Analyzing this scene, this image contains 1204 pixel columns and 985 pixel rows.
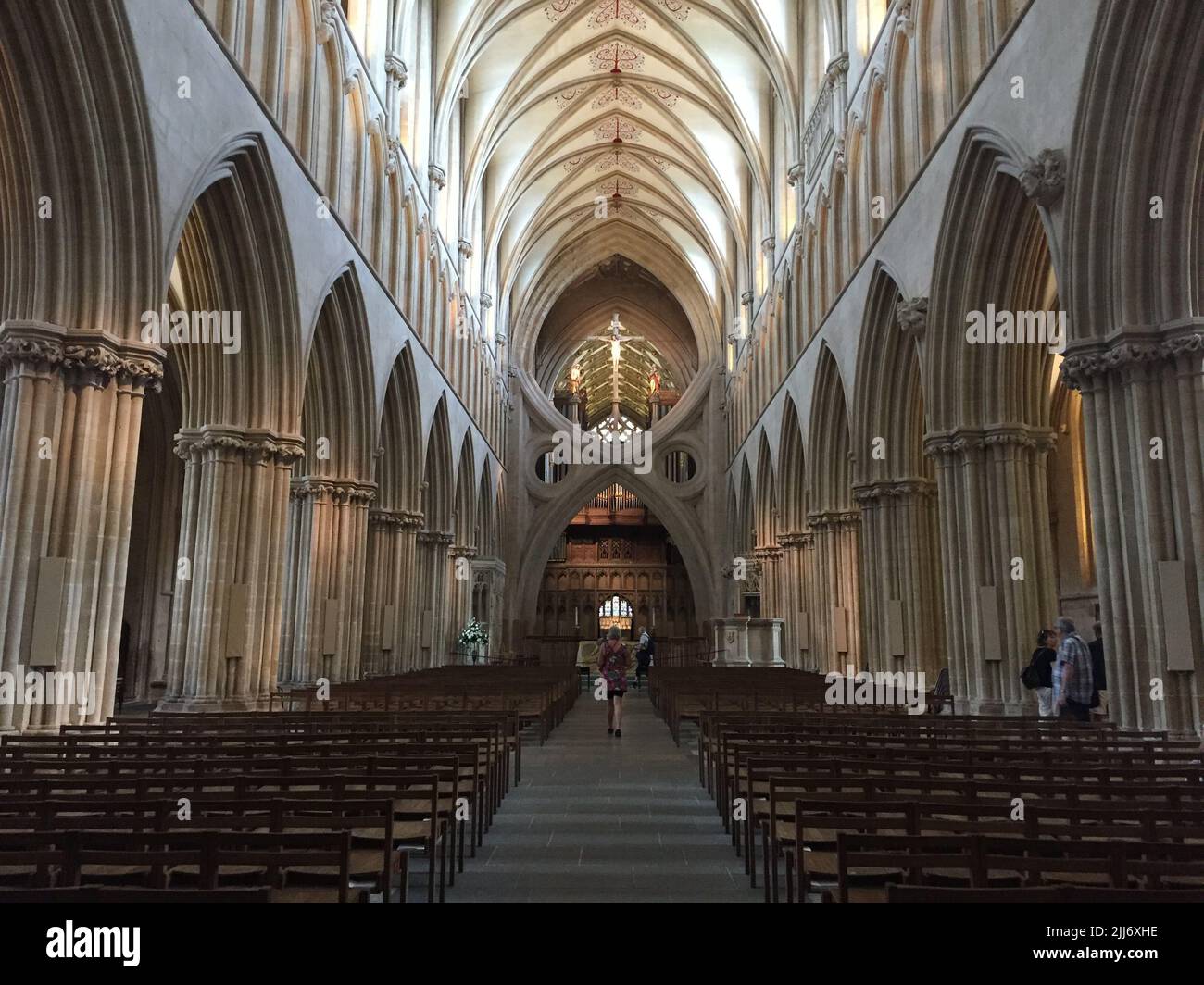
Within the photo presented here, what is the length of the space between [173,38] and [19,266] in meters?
2.96

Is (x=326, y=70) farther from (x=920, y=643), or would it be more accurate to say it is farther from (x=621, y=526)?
(x=621, y=526)

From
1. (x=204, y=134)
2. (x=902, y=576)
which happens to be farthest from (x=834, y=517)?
(x=204, y=134)

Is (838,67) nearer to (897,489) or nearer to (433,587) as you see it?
(897,489)

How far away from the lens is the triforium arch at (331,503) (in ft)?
55.1

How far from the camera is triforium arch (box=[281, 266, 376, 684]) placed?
16.8m

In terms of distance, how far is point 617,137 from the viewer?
31.6m

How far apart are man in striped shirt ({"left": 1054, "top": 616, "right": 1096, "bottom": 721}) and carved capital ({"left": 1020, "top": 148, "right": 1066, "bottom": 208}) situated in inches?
171

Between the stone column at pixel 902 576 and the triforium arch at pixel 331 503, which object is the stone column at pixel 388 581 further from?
the stone column at pixel 902 576

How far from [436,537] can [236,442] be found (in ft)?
40.6

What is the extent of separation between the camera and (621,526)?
144 ft

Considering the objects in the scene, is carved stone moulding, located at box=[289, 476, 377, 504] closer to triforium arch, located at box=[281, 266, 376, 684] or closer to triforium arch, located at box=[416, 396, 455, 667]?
triforium arch, located at box=[281, 266, 376, 684]

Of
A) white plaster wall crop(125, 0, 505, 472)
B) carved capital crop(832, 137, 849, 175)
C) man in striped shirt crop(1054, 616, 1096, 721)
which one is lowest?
man in striped shirt crop(1054, 616, 1096, 721)

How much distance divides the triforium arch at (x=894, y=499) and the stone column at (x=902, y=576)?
0.02 m

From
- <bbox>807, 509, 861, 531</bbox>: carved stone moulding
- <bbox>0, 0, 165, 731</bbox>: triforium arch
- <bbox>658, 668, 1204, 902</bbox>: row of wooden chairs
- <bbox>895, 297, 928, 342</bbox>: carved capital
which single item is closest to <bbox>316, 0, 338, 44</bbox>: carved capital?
<bbox>0, 0, 165, 731</bbox>: triforium arch
